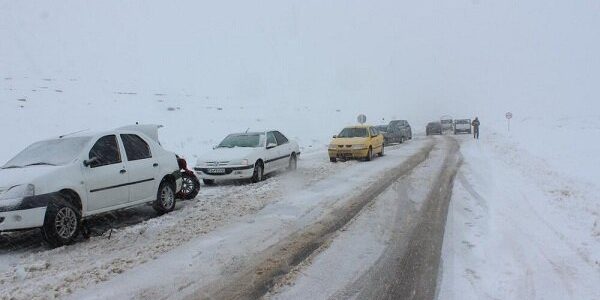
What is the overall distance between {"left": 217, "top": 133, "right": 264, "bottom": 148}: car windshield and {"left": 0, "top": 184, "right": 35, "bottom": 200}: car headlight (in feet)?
24.6

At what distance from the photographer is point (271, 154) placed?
13.6 meters

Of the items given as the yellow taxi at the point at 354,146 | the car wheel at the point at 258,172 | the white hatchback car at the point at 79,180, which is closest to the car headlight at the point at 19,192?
the white hatchback car at the point at 79,180

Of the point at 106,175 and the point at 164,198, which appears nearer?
the point at 106,175

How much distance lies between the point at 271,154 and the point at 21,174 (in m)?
7.83

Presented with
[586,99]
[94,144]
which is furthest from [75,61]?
[586,99]

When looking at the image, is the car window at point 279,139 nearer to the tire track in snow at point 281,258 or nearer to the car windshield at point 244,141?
the car windshield at point 244,141

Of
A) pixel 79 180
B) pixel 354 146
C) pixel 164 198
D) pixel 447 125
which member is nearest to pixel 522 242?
pixel 164 198

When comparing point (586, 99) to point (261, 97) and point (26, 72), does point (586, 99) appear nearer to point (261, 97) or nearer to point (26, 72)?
point (261, 97)

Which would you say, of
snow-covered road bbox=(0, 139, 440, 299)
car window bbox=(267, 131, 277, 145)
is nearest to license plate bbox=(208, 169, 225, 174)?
snow-covered road bbox=(0, 139, 440, 299)

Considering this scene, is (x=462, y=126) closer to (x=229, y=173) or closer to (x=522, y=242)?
(x=229, y=173)

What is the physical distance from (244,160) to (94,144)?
5.14 metres

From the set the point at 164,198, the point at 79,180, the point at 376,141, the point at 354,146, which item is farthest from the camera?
the point at 376,141

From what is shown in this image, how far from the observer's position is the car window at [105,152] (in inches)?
284

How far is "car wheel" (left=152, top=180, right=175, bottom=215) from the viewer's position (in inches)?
331
